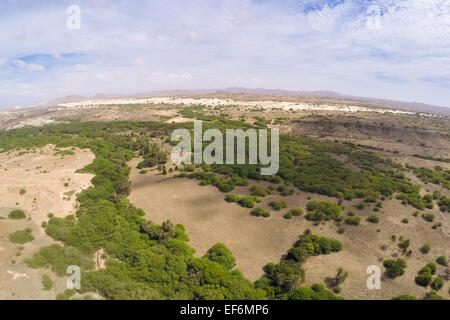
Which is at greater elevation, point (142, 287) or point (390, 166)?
point (390, 166)

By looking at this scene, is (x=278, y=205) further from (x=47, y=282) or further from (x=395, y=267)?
(x=47, y=282)

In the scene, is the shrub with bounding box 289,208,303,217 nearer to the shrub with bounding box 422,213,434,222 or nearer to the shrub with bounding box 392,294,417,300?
the shrub with bounding box 392,294,417,300

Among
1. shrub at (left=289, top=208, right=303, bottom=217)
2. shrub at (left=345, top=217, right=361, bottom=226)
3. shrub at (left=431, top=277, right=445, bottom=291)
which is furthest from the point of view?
shrub at (left=289, top=208, right=303, bottom=217)

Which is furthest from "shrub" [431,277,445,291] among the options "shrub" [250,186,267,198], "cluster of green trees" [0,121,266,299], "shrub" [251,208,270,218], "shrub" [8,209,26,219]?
"shrub" [8,209,26,219]

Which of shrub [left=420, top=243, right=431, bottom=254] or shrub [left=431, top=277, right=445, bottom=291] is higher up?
shrub [left=420, top=243, right=431, bottom=254]

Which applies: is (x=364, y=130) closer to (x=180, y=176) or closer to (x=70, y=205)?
(x=180, y=176)

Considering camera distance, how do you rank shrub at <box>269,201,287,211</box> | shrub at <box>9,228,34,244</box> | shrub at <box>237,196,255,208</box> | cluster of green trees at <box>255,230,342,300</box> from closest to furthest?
cluster of green trees at <box>255,230,342,300</box>
shrub at <box>9,228,34,244</box>
shrub at <box>269,201,287,211</box>
shrub at <box>237,196,255,208</box>

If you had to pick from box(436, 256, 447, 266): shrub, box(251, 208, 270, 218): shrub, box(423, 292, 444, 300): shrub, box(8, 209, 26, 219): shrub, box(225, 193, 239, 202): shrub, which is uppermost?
box(8, 209, 26, 219): shrub
